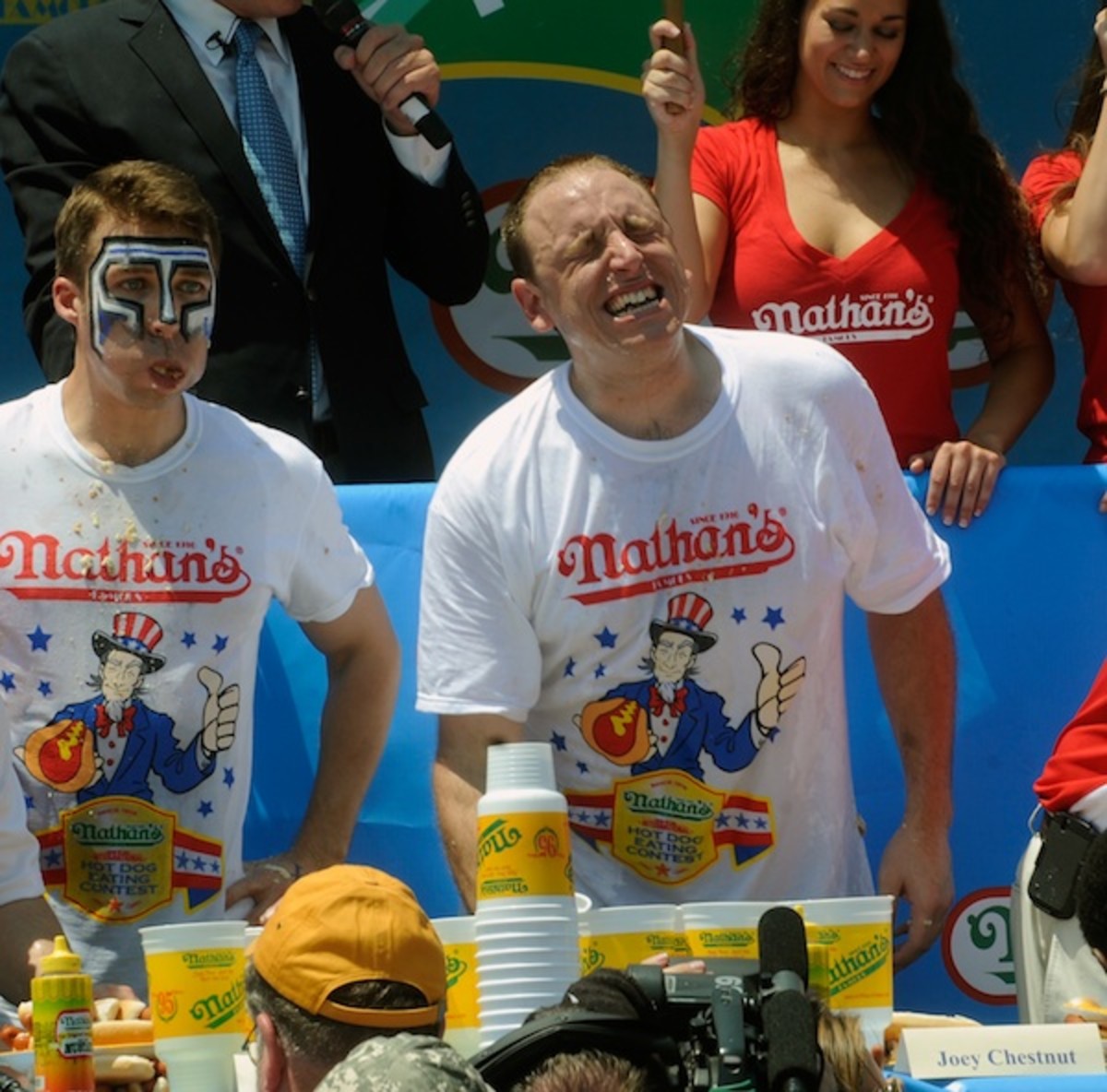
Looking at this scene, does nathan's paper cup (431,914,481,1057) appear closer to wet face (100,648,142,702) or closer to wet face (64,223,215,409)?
wet face (100,648,142,702)

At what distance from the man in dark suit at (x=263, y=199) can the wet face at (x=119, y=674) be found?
75 centimetres

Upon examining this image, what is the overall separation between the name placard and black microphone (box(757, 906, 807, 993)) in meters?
0.37

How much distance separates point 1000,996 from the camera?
5.49 meters

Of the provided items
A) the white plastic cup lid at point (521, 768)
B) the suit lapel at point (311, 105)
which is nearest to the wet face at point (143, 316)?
the suit lapel at point (311, 105)

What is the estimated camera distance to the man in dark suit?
18.5 feet

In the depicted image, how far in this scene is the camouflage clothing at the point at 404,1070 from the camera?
278 centimetres

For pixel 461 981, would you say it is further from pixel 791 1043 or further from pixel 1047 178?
pixel 1047 178

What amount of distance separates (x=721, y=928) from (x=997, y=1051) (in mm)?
423

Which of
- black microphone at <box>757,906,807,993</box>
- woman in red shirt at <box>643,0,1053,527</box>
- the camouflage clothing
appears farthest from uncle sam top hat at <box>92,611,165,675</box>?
the camouflage clothing

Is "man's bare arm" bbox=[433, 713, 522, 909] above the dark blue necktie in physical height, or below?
below

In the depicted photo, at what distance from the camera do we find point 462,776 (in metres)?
4.95

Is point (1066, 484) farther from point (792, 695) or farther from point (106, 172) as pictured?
point (106, 172)

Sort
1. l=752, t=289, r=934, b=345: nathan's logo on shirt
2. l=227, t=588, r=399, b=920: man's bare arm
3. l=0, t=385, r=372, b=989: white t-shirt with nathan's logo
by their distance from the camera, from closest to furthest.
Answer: l=0, t=385, r=372, b=989: white t-shirt with nathan's logo → l=227, t=588, r=399, b=920: man's bare arm → l=752, t=289, r=934, b=345: nathan's logo on shirt

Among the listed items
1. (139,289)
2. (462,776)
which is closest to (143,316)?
(139,289)
